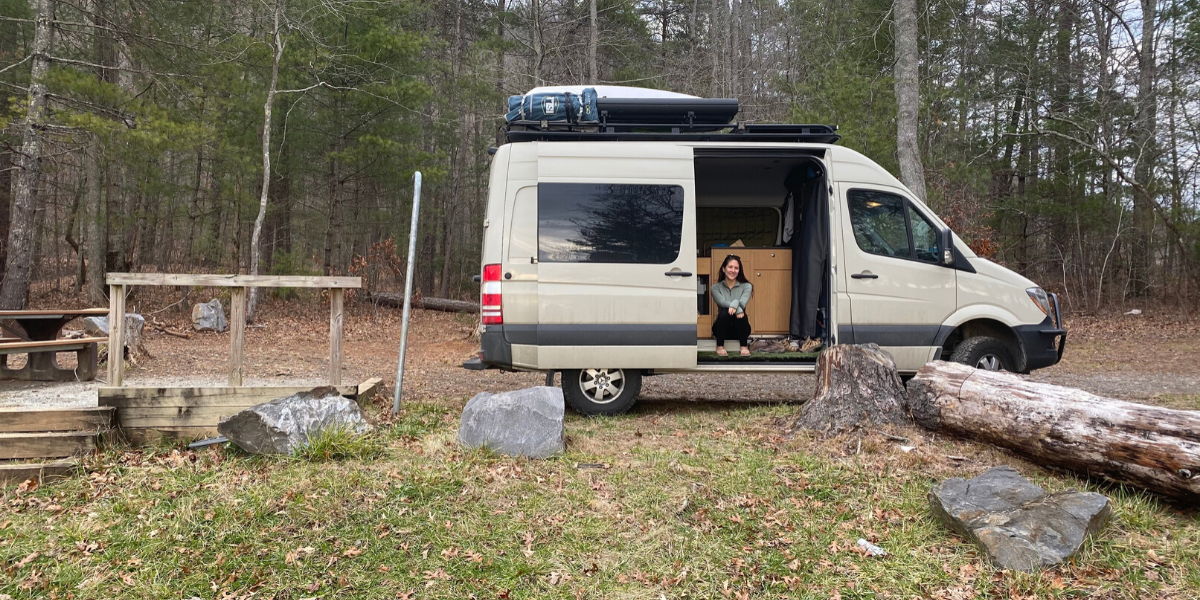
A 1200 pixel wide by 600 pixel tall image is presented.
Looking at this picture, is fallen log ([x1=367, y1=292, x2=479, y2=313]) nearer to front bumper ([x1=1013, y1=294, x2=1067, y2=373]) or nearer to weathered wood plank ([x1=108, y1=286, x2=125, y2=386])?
weathered wood plank ([x1=108, y1=286, x2=125, y2=386])

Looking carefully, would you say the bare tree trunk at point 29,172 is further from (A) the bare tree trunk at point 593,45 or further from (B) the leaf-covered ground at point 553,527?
(A) the bare tree trunk at point 593,45

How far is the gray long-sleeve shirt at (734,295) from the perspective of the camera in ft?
22.8

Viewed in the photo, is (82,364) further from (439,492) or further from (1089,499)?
(1089,499)

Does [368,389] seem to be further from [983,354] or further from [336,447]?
[983,354]

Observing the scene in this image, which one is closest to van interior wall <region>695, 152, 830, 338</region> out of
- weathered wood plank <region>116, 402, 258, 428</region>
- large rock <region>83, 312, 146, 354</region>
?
weathered wood plank <region>116, 402, 258, 428</region>

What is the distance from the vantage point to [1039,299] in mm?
6320

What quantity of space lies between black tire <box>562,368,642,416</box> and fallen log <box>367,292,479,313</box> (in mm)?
10052

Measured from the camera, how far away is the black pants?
691 cm

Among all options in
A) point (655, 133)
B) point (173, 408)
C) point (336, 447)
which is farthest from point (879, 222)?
point (173, 408)

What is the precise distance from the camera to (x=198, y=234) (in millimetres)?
16766

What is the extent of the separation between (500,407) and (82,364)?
17.5 feet

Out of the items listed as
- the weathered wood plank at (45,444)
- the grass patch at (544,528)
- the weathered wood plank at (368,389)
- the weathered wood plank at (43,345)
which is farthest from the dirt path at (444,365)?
the grass patch at (544,528)

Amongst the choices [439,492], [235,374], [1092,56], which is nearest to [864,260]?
[439,492]

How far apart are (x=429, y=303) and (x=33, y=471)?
12.2 metres
